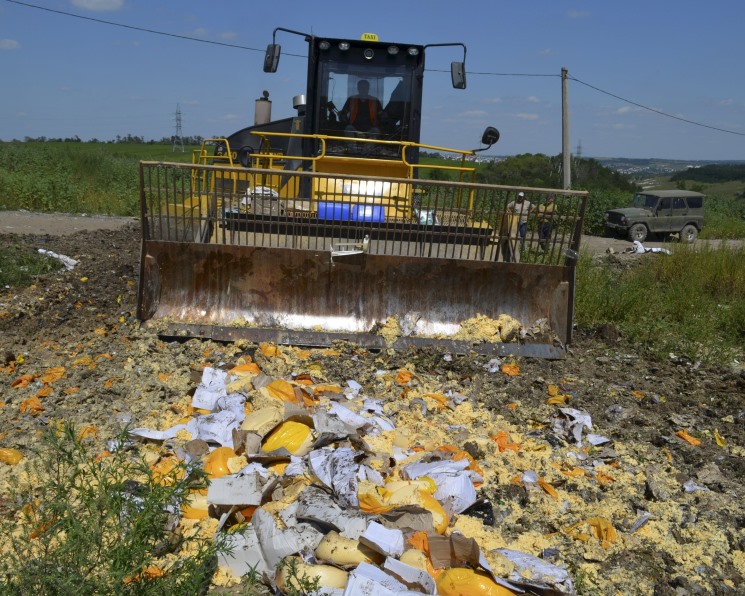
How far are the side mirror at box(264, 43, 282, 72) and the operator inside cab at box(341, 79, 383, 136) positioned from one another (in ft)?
3.08

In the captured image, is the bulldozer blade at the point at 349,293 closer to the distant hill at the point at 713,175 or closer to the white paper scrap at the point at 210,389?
the white paper scrap at the point at 210,389

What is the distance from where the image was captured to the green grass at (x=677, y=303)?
292 inches

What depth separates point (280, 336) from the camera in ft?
20.0

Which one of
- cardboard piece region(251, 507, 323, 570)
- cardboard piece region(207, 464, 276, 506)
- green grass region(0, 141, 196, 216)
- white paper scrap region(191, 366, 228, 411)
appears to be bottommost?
cardboard piece region(251, 507, 323, 570)

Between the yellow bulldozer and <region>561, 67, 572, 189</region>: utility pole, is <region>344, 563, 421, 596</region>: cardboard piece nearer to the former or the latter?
the yellow bulldozer

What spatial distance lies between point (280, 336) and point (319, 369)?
0.60 meters

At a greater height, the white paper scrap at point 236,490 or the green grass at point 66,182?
the green grass at point 66,182

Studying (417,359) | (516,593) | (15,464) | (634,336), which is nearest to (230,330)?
(417,359)

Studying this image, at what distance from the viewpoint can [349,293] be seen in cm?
643

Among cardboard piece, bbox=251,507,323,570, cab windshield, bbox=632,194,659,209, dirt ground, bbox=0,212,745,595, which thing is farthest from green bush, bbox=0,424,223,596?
cab windshield, bbox=632,194,659,209

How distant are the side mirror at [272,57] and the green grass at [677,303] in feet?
14.7

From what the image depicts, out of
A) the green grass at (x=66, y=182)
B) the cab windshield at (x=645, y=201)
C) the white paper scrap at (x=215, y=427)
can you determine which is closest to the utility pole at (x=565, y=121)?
the cab windshield at (x=645, y=201)

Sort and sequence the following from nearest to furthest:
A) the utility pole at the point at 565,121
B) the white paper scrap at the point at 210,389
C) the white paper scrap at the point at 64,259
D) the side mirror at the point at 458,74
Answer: the white paper scrap at the point at 210,389, the side mirror at the point at 458,74, the white paper scrap at the point at 64,259, the utility pole at the point at 565,121

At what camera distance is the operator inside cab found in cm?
805
